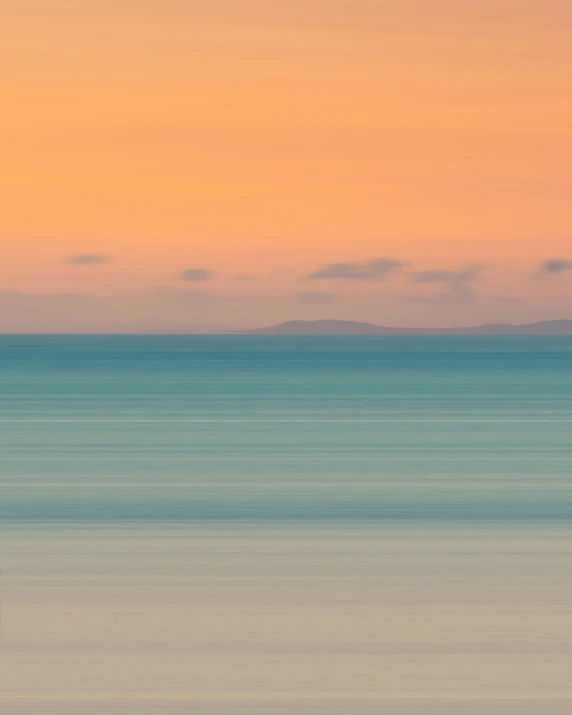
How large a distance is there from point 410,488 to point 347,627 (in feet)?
32.1

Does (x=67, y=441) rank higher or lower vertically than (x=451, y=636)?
higher

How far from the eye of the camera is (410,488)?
19422 millimetres

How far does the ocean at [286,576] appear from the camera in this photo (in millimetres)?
8320

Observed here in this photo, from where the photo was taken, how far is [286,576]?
38.8ft

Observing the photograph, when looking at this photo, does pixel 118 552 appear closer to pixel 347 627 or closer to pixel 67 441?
pixel 347 627

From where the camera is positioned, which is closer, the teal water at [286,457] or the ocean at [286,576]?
the ocean at [286,576]

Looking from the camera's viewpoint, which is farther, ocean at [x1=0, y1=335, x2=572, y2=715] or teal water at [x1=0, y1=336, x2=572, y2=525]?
teal water at [x1=0, y1=336, x2=572, y2=525]

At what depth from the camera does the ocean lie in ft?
27.3

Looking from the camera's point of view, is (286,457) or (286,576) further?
(286,457)

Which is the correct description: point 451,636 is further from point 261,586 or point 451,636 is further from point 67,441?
point 67,441

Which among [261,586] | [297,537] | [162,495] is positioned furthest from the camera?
[162,495]

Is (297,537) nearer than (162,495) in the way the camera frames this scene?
Yes

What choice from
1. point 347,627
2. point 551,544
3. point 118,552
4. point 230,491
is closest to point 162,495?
point 230,491

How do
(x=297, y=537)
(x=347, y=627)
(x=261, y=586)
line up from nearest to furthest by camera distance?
1. (x=347, y=627)
2. (x=261, y=586)
3. (x=297, y=537)
